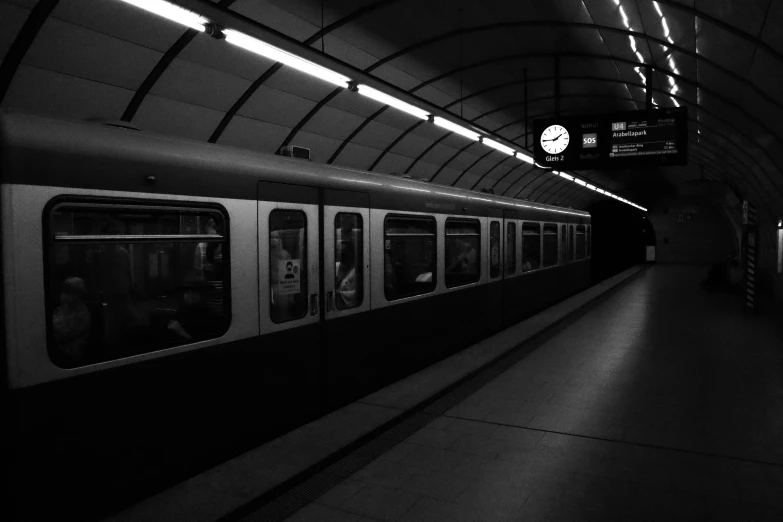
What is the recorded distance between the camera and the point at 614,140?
10.3 m

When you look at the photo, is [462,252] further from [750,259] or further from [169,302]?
[750,259]

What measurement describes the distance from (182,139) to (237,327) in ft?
4.88

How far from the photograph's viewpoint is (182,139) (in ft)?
13.7

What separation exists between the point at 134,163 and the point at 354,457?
2976 mm

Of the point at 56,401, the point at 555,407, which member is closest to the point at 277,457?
the point at 56,401

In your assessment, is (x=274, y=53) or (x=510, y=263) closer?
(x=274, y=53)

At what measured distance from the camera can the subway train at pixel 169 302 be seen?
3.14 metres

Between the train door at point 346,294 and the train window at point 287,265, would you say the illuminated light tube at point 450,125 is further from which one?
the train window at point 287,265

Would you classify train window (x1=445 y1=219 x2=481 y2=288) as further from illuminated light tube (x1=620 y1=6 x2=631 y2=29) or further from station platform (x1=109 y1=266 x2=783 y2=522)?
illuminated light tube (x1=620 y1=6 x2=631 y2=29)

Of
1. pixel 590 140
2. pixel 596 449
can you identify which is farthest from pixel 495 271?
pixel 596 449

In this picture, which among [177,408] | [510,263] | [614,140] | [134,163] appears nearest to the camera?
[134,163]

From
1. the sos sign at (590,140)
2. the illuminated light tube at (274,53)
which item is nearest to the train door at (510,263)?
the sos sign at (590,140)

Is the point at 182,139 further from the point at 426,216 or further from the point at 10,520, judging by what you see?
the point at 426,216

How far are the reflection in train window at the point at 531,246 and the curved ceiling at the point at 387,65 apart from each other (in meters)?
3.09
